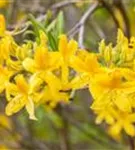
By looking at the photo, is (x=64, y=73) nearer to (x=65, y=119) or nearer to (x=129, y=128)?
(x=129, y=128)

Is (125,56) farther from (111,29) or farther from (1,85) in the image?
(111,29)

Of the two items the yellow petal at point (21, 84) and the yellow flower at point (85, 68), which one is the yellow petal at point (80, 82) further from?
the yellow petal at point (21, 84)

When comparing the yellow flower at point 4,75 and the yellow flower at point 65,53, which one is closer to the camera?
the yellow flower at point 65,53

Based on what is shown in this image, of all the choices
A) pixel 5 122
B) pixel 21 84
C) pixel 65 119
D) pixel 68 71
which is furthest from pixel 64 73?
pixel 5 122

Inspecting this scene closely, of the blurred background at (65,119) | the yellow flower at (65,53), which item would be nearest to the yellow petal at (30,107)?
the yellow flower at (65,53)

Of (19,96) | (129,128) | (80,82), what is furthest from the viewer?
(129,128)

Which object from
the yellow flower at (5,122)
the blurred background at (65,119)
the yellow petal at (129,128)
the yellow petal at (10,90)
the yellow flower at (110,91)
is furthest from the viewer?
the yellow flower at (5,122)

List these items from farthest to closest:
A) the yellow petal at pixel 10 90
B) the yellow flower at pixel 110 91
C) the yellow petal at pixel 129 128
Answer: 1. the yellow petal at pixel 129 128
2. the yellow petal at pixel 10 90
3. the yellow flower at pixel 110 91

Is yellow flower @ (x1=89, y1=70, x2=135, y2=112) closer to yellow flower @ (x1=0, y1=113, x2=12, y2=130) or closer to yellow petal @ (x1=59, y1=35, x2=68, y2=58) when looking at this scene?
yellow petal @ (x1=59, y1=35, x2=68, y2=58)
